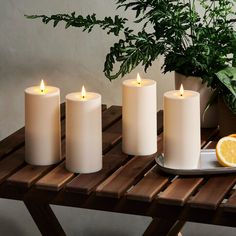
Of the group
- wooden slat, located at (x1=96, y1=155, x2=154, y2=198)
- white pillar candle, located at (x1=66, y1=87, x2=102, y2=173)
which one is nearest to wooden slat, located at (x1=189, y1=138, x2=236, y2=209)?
wooden slat, located at (x1=96, y1=155, x2=154, y2=198)

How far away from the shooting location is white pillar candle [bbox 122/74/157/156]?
72.8 inches

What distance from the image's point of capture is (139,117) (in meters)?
1.85

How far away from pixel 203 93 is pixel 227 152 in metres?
0.36

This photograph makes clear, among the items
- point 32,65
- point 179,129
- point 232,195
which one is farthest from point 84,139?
point 32,65

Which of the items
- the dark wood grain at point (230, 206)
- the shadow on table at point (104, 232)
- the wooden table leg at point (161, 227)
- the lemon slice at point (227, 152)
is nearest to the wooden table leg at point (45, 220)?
the wooden table leg at point (161, 227)

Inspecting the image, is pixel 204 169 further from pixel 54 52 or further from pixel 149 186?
pixel 54 52

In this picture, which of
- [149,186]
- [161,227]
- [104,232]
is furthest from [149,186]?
[104,232]

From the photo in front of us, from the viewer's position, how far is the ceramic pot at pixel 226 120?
6.58 ft

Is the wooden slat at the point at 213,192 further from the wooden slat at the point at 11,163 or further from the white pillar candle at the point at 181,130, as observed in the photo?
the wooden slat at the point at 11,163

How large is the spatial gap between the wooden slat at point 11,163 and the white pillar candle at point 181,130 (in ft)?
1.05

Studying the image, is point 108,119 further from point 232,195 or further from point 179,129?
point 232,195

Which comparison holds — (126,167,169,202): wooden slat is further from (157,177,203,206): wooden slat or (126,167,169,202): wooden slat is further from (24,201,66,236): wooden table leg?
(24,201,66,236): wooden table leg

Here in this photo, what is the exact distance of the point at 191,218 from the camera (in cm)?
160

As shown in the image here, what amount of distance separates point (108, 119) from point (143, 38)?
257 mm
